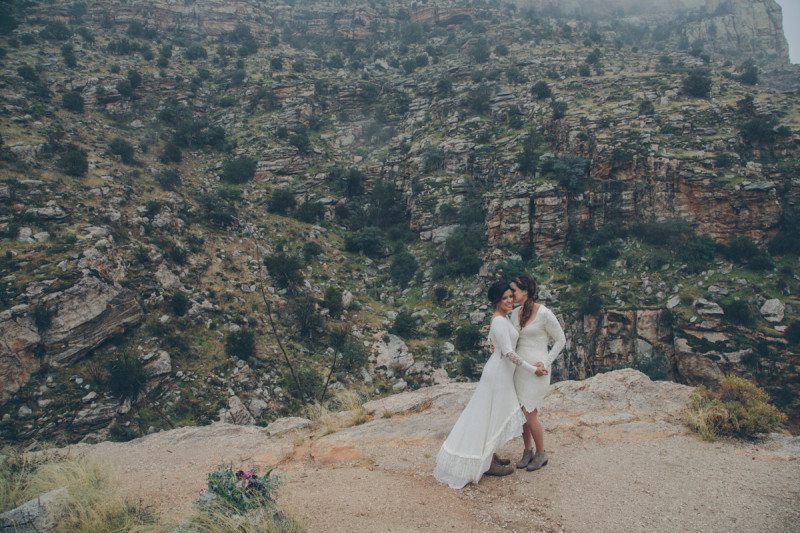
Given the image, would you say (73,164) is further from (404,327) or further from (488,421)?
(488,421)

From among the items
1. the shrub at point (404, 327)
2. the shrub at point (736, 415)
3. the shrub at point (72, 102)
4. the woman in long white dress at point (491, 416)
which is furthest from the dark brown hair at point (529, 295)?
the shrub at point (72, 102)

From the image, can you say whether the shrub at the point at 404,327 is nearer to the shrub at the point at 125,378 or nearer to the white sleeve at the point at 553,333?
the shrub at the point at 125,378

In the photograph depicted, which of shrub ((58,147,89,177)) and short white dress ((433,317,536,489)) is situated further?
shrub ((58,147,89,177))

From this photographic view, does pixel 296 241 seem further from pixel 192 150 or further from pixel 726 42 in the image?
pixel 726 42

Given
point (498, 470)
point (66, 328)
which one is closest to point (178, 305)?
point (66, 328)

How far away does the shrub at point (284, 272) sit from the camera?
22641 mm

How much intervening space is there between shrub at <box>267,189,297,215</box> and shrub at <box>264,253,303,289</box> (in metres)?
6.42

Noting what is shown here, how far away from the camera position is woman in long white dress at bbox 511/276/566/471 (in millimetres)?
4484

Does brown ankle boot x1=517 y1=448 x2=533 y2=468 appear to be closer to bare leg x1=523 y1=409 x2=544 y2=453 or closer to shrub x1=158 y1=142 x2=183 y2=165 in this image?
bare leg x1=523 y1=409 x2=544 y2=453

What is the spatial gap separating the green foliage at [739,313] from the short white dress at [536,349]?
19068mm

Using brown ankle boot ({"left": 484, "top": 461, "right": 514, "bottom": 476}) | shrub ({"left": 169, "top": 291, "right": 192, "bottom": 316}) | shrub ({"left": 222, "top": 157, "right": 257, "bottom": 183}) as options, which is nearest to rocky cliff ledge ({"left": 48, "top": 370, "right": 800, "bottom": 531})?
brown ankle boot ({"left": 484, "top": 461, "right": 514, "bottom": 476})

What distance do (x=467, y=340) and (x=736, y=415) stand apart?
15668 mm

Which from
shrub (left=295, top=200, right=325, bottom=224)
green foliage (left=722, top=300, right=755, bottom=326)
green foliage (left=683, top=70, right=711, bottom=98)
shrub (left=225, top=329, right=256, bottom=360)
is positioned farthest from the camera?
green foliage (left=683, top=70, right=711, bottom=98)

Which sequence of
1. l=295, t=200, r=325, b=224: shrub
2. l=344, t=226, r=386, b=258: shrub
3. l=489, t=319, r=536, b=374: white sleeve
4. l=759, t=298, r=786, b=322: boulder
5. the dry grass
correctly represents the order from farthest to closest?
l=295, t=200, r=325, b=224: shrub < l=344, t=226, r=386, b=258: shrub < l=759, t=298, r=786, b=322: boulder < the dry grass < l=489, t=319, r=536, b=374: white sleeve
